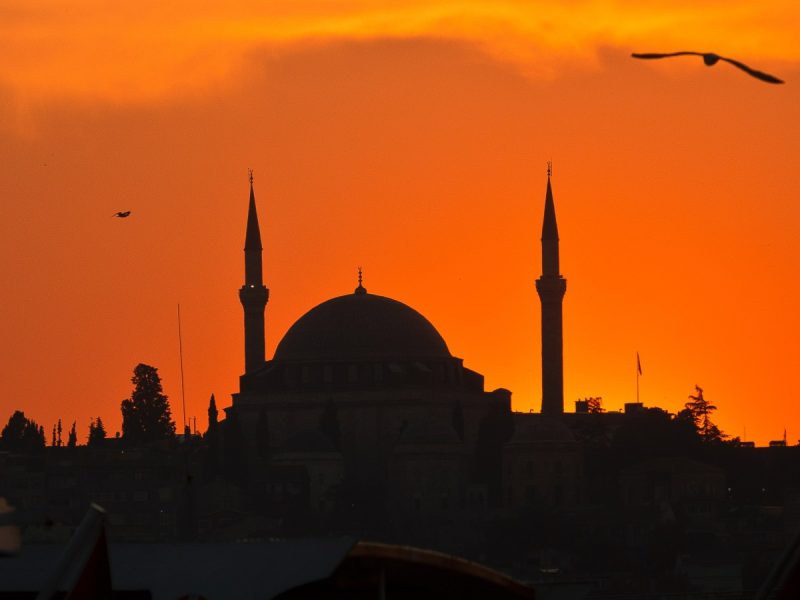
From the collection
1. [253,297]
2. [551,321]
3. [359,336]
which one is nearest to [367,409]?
[359,336]

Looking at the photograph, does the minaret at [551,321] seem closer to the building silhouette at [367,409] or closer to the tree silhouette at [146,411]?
the building silhouette at [367,409]

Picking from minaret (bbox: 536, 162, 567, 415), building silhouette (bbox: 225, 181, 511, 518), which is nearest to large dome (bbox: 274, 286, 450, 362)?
building silhouette (bbox: 225, 181, 511, 518)

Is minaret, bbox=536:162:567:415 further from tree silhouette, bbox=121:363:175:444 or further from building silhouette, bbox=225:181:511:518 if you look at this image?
tree silhouette, bbox=121:363:175:444

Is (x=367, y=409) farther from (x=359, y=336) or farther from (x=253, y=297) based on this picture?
(x=253, y=297)

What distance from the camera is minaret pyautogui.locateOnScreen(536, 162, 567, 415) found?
124 metres

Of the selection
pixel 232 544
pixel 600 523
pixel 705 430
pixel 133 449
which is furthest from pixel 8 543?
pixel 705 430

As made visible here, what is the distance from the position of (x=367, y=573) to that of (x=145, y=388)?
124 metres

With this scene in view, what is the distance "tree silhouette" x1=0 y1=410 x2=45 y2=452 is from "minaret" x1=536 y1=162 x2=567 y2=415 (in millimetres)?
22470

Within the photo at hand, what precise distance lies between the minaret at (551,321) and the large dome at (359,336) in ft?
35.5

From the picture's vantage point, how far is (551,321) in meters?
125

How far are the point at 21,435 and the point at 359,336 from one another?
629 inches

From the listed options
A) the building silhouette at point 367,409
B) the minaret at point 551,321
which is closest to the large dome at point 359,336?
the building silhouette at point 367,409

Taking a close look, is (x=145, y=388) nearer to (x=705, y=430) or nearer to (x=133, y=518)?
(x=133, y=518)

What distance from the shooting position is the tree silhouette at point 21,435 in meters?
139
